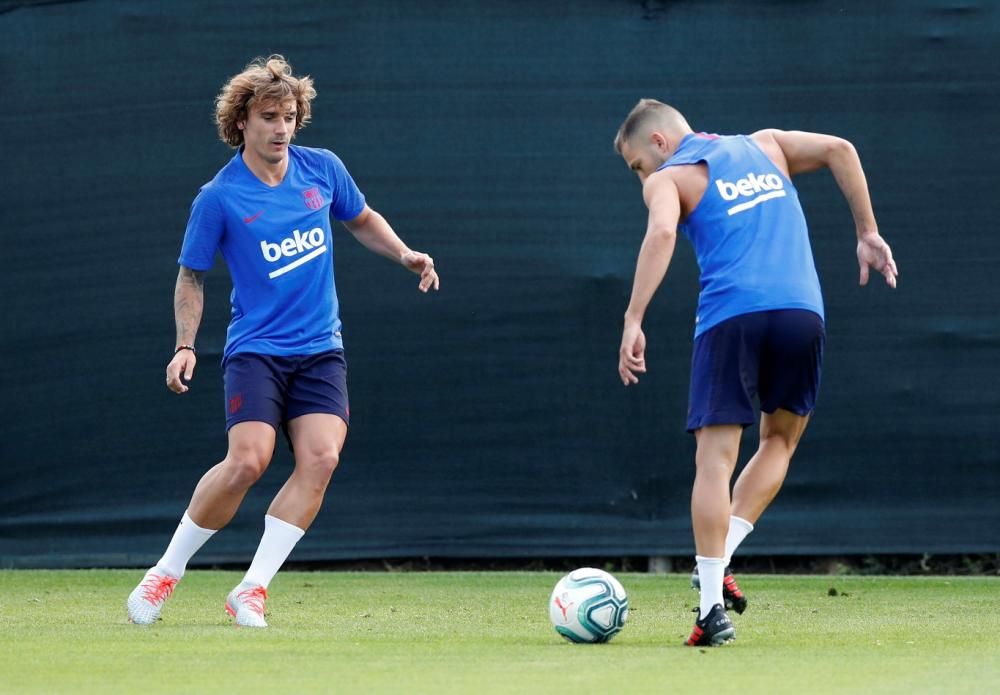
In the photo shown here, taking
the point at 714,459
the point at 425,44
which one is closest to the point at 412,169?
the point at 425,44

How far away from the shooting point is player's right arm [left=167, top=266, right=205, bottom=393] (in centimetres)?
491

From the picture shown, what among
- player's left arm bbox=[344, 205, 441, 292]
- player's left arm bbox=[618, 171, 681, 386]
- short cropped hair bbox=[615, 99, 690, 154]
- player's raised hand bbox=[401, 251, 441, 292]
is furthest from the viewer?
player's left arm bbox=[344, 205, 441, 292]

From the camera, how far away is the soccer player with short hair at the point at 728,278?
4.33 metres

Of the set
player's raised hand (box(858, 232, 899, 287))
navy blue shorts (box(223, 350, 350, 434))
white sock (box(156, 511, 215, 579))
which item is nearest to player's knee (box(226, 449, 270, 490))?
navy blue shorts (box(223, 350, 350, 434))

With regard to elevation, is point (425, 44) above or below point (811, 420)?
above

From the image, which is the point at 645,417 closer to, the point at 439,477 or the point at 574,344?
the point at 574,344

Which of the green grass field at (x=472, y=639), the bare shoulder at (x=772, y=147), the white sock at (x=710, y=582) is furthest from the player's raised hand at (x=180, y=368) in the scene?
the bare shoulder at (x=772, y=147)

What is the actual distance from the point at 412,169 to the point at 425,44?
55 cm

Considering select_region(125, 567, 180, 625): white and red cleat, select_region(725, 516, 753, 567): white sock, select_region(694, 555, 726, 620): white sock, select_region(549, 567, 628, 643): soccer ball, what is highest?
select_region(694, 555, 726, 620): white sock

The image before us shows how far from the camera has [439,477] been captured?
6980 mm

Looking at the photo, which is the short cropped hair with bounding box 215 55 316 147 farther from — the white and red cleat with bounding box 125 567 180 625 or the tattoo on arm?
the white and red cleat with bounding box 125 567 180 625

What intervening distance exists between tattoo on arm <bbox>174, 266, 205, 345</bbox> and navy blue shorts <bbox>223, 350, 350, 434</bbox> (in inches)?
6.7

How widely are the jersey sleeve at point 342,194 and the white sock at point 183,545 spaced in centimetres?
113

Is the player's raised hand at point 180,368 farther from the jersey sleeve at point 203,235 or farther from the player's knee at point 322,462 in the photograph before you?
the player's knee at point 322,462
